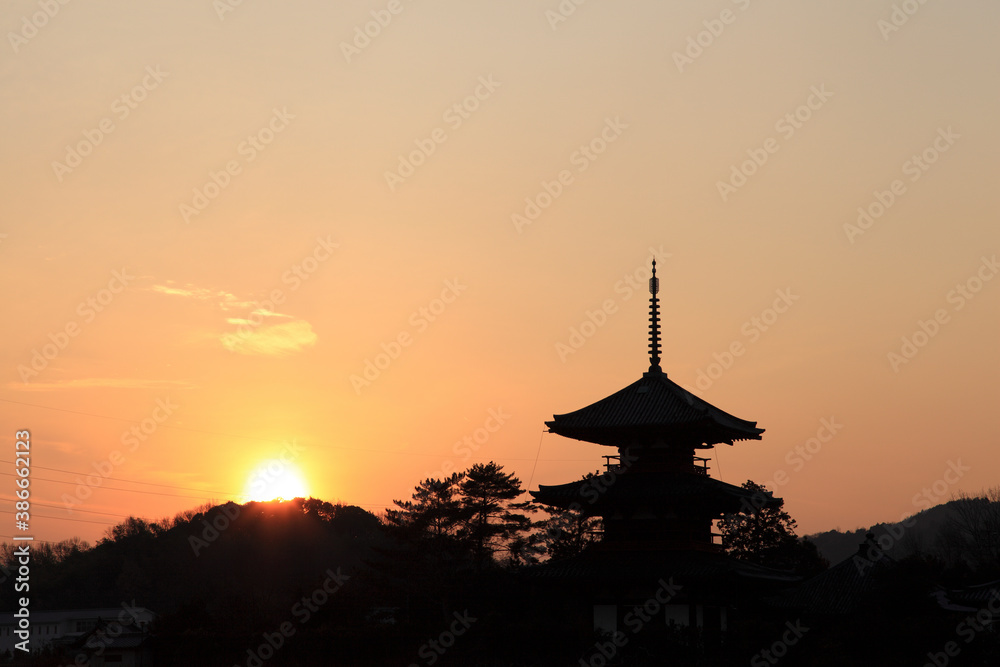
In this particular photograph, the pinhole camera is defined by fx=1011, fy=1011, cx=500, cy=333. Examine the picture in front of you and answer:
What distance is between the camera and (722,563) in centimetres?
4778

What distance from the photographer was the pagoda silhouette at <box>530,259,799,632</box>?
4738 centimetres

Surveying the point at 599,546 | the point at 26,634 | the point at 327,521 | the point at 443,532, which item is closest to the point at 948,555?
the point at 443,532

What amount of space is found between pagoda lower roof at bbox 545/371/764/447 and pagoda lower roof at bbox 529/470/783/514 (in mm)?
2001

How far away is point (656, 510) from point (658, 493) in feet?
5.68

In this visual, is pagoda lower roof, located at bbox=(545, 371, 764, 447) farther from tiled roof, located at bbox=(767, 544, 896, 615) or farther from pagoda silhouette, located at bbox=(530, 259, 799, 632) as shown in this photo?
tiled roof, located at bbox=(767, 544, 896, 615)

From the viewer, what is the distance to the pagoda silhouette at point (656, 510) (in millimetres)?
47375

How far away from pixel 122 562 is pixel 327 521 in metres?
28.1

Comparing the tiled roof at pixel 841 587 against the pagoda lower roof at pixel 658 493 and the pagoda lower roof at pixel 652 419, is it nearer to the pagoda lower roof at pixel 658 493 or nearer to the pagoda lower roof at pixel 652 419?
the pagoda lower roof at pixel 658 493

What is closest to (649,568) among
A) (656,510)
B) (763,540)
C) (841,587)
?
(656,510)

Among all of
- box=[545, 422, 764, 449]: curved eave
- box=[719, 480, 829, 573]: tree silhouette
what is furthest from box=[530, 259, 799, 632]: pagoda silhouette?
box=[719, 480, 829, 573]: tree silhouette

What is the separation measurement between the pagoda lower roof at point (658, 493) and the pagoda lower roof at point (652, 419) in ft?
6.57

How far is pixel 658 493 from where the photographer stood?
157 feet

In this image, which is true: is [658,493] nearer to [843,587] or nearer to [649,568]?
[649,568]

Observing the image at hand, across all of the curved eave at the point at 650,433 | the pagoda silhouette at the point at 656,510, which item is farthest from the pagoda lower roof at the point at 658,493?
the curved eave at the point at 650,433
